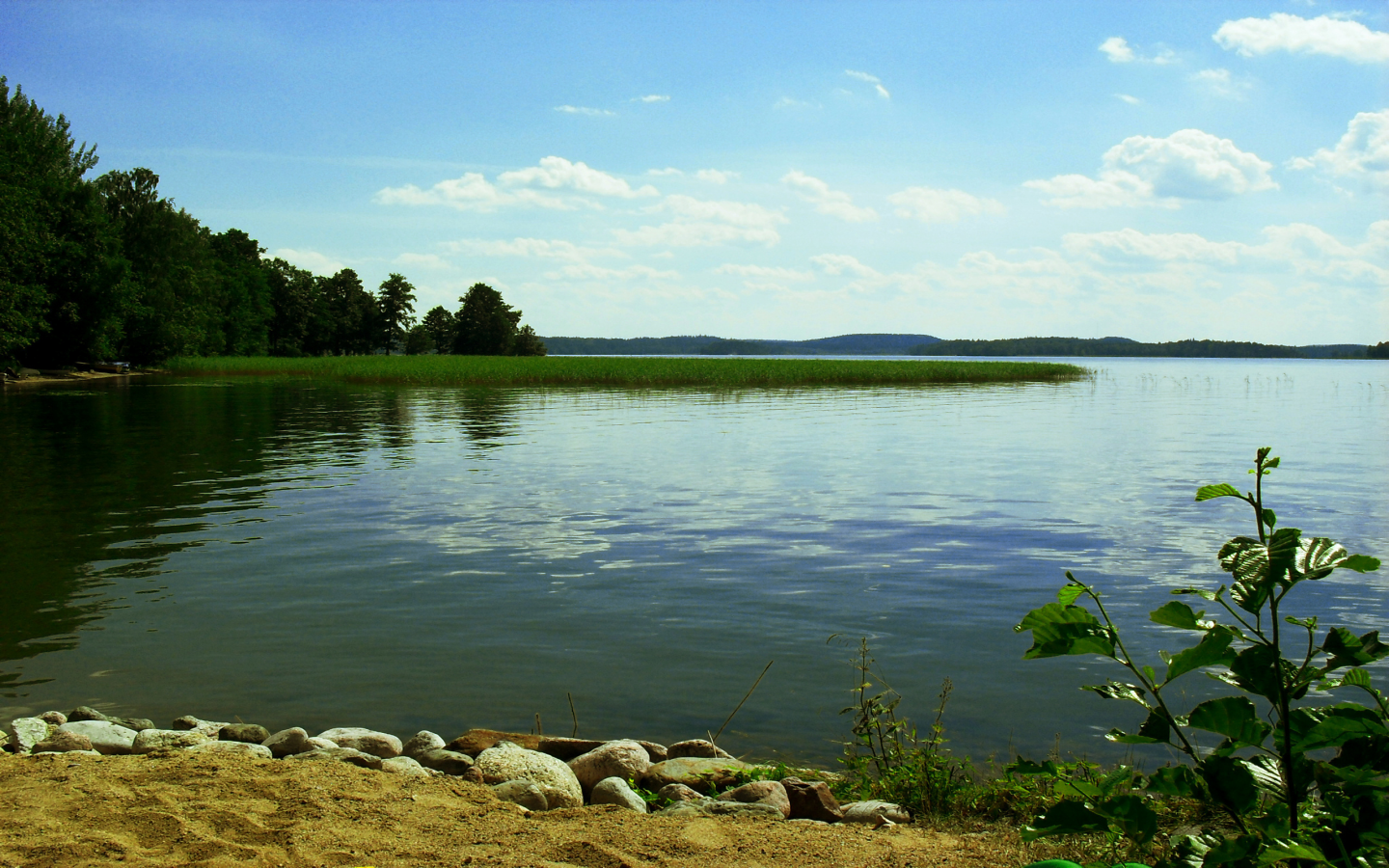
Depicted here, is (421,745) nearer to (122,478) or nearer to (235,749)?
(235,749)

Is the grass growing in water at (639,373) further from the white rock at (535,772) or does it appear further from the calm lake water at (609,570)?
the white rock at (535,772)

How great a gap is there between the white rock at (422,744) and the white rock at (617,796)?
1170 mm

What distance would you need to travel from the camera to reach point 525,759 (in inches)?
207

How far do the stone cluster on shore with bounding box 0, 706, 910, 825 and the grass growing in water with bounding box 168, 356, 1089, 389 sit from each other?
4676cm

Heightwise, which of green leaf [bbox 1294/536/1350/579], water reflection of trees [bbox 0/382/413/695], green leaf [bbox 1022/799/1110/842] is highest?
green leaf [bbox 1294/536/1350/579]

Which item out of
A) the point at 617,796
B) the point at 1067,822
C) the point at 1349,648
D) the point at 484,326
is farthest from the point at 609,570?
the point at 484,326

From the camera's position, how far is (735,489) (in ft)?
52.2

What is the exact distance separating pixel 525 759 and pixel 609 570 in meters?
5.08

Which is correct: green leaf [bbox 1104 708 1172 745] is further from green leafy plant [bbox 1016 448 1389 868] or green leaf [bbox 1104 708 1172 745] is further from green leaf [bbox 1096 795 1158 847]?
green leaf [bbox 1096 795 1158 847]

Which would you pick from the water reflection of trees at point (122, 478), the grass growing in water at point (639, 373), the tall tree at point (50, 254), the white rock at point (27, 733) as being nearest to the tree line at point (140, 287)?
the tall tree at point (50, 254)

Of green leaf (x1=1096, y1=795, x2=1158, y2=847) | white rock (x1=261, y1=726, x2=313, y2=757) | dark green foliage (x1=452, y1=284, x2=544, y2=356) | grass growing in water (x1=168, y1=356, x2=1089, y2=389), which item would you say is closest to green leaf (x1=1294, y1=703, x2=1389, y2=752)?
green leaf (x1=1096, y1=795, x2=1158, y2=847)

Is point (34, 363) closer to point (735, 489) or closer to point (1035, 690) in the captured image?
point (735, 489)

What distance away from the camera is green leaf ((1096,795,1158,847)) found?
75.1 inches

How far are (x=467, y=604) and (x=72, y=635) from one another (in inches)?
132
